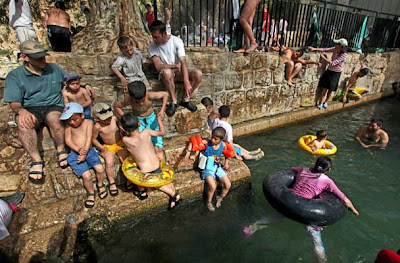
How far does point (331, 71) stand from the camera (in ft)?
27.5

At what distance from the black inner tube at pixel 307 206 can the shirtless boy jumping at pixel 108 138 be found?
246 centimetres

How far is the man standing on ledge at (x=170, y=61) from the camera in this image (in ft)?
13.5

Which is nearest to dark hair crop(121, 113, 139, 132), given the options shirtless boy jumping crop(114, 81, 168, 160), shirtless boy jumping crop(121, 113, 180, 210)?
shirtless boy jumping crop(121, 113, 180, 210)

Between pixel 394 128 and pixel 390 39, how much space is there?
6.64 m

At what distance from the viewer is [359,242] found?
358 cm

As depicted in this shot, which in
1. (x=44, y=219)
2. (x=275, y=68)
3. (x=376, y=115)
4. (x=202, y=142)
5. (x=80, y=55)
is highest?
(x=80, y=55)

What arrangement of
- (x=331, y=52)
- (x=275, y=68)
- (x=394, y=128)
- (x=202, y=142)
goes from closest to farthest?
(x=202, y=142)
(x=275, y=68)
(x=394, y=128)
(x=331, y=52)

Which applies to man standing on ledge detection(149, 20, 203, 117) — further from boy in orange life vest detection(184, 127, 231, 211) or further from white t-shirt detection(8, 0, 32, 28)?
white t-shirt detection(8, 0, 32, 28)

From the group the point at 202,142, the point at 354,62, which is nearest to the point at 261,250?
the point at 202,142

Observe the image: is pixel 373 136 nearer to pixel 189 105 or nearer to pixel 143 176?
pixel 189 105

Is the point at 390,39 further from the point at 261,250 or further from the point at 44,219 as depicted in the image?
the point at 44,219

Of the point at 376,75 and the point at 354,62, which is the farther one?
the point at 376,75

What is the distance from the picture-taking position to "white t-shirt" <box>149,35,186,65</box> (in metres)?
4.32

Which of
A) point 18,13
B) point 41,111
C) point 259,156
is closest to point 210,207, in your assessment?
point 259,156
